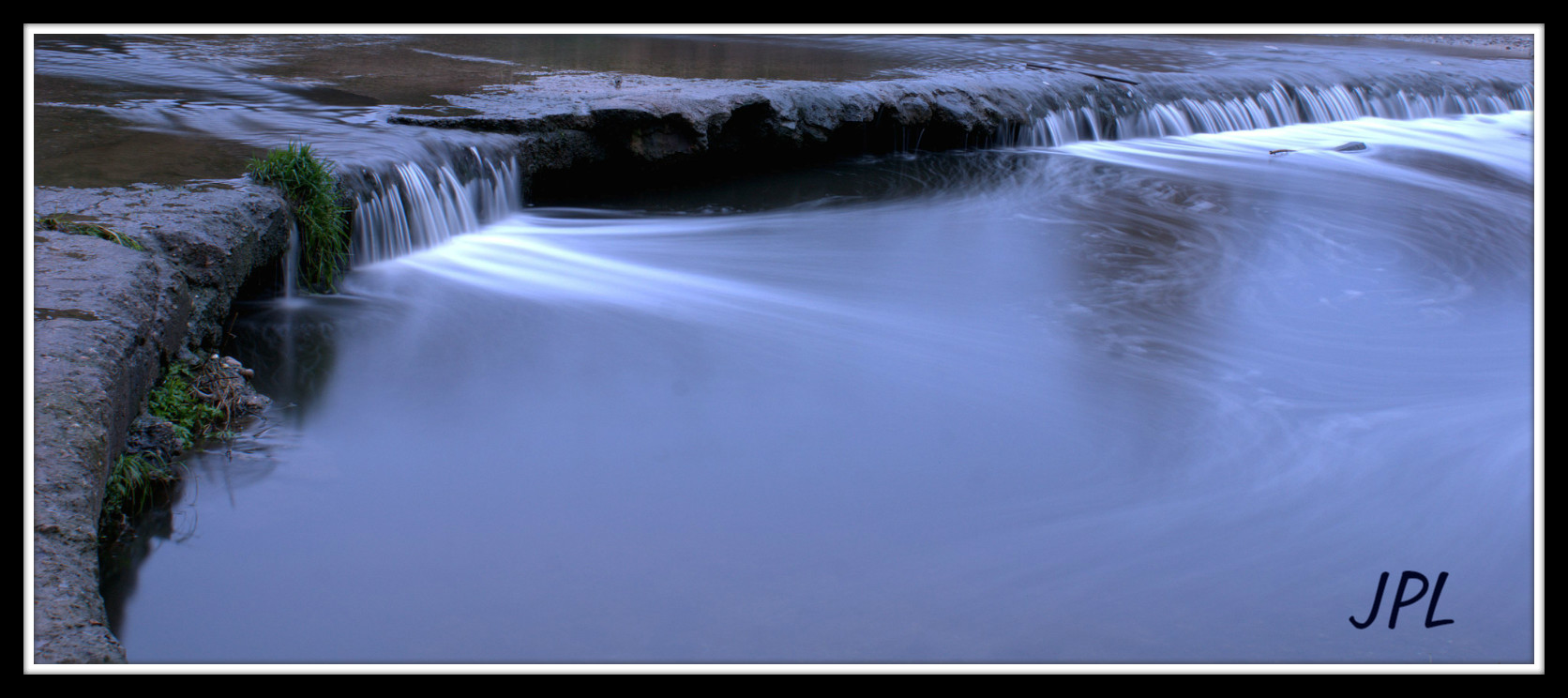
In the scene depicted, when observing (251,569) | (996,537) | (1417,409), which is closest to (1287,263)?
(1417,409)

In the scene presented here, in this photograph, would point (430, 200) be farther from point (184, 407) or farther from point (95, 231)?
point (184, 407)

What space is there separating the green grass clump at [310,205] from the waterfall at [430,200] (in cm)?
27

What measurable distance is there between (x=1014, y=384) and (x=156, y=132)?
4.44m

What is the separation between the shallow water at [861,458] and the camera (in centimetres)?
263

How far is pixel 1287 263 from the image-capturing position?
6250 mm

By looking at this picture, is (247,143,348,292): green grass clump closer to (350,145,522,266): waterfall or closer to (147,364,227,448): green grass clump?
(350,145,522,266): waterfall

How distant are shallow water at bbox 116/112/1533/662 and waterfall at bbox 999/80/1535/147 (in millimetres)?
3389

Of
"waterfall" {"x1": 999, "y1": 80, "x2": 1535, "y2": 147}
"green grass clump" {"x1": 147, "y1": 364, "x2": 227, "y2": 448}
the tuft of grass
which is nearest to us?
"green grass clump" {"x1": 147, "y1": 364, "x2": 227, "y2": 448}

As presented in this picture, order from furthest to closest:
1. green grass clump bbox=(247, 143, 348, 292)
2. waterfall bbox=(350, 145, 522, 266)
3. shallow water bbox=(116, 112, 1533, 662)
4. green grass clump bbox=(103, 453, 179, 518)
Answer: waterfall bbox=(350, 145, 522, 266) < green grass clump bbox=(247, 143, 348, 292) < green grass clump bbox=(103, 453, 179, 518) < shallow water bbox=(116, 112, 1533, 662)

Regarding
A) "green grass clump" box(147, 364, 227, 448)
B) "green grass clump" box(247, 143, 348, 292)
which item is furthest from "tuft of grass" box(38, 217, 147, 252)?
"green grass clump" box(247, 143, 348, 292)

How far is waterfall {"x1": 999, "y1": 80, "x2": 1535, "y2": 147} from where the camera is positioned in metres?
9.62

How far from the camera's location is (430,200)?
5.61m

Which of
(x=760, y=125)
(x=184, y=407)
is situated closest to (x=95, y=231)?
(x=184, y=407)

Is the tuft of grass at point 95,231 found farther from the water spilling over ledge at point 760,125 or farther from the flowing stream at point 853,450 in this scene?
the water spilling over ledge at point 760,125
